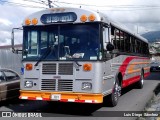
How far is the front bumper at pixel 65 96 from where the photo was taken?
358 inches

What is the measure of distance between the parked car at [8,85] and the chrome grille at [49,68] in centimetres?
226

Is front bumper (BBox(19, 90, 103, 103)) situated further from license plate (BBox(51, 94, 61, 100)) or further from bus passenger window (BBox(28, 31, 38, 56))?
bus passenger window (BBox(28, 31, 38, 56))

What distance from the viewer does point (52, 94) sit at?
9.40 m

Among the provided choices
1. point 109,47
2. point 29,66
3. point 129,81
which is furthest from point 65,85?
point 129,81

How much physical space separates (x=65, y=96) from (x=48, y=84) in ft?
2.15

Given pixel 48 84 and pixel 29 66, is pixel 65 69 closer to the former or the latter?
pixel 48 84

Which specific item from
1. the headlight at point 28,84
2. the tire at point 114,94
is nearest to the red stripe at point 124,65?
the tire at point 114,94

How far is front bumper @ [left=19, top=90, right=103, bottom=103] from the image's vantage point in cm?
909

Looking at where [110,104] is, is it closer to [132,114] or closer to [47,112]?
[132,114]

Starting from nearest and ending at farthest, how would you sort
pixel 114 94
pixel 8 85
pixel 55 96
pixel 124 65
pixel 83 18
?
pixel 55 96 → pixel 83 18 → pixel 114 94 → pixel 8 85 → pixel 124 65

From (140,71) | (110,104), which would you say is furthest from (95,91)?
(140,71)

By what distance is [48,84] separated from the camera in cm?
955

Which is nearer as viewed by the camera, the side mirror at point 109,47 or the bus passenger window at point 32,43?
the side mirror at point 109,47

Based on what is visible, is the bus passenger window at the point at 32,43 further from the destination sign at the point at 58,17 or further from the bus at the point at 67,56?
the destination sign at the point at 58,17
